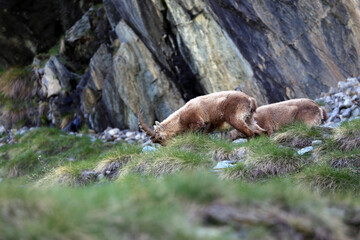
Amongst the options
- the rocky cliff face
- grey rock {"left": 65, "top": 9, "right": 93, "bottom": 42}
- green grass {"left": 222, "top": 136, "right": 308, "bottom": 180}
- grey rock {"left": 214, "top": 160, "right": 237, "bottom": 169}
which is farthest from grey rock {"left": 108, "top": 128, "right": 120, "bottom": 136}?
green grass {"left": 222, "top": 136, "right": 308, "bottom": 180}

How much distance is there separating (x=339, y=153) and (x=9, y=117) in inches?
722

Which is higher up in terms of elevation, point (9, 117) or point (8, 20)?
point (8, 20)

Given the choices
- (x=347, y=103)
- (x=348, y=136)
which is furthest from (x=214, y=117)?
(x=347, y=103)

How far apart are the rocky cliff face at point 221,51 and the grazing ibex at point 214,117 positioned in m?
3.34

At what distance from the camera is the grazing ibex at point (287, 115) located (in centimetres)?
1123

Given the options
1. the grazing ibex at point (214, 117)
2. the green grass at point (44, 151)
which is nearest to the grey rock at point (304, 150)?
the grazing ibex at point (214, 117)

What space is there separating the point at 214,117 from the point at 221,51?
435cm

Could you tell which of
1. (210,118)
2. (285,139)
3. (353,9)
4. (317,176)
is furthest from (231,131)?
(353,9)

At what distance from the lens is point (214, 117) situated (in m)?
11.1

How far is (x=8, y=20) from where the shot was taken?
860 inches

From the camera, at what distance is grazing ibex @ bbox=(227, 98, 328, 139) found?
11227mm

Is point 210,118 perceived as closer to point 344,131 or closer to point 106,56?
point 344,131

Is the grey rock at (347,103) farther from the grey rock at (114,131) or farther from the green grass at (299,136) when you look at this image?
the grey rock at (114,131)

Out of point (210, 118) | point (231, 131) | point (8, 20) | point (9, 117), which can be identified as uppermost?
point (8, 20)
